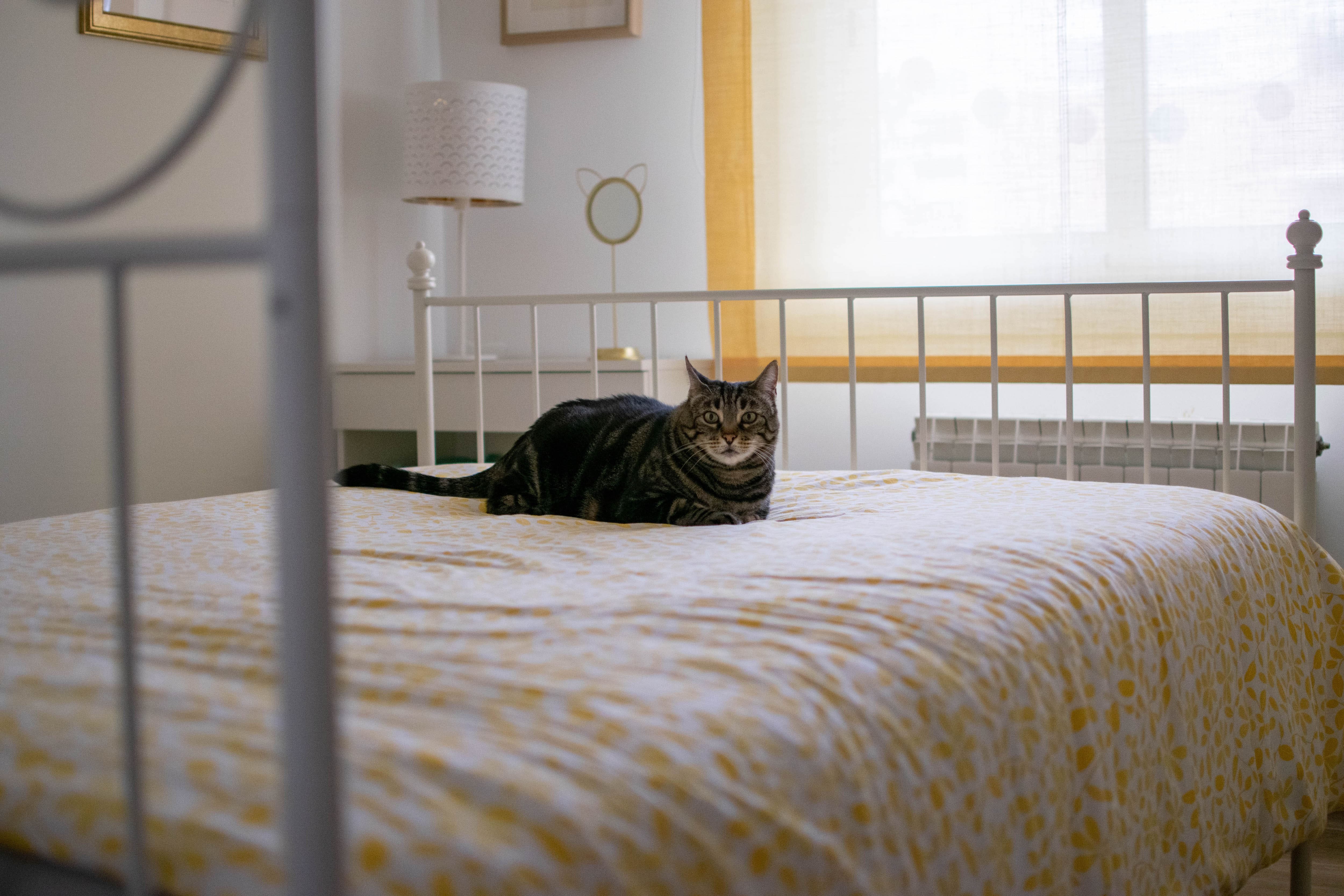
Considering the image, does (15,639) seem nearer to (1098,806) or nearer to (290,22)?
(290,22)

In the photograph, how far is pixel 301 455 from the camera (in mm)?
391

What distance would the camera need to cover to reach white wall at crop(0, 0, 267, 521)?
2193mm

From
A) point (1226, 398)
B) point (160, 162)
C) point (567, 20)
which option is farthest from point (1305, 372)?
point (567, 20)

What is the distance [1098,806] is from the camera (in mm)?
956

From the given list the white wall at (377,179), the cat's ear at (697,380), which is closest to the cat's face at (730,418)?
the cat's ear at (697,380)

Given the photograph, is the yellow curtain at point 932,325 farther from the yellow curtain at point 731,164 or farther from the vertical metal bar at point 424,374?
the vertical metal bar at point 424,374

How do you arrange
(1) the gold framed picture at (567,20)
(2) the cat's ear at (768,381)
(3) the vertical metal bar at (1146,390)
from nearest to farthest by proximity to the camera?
(2) the cat's ear at (768,381) → (3) the vertical metal bar at (1146,390) → (1) the gold framed picture at (567,20)

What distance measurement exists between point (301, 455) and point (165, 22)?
2581 mm

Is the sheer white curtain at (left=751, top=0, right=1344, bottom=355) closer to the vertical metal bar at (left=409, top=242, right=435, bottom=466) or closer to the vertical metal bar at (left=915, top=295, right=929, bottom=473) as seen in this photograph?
the vertical metal bar at (left=915, top=295, right=929, bottom=473)

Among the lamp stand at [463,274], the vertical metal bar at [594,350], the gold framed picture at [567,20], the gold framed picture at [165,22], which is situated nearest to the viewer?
the vertical metal bar at [594,350]

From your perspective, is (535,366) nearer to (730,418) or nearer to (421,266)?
(421,266)

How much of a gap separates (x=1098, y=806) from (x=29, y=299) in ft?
6.68

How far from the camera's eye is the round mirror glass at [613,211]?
2867 millimetres

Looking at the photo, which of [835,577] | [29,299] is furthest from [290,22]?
[29,299]
